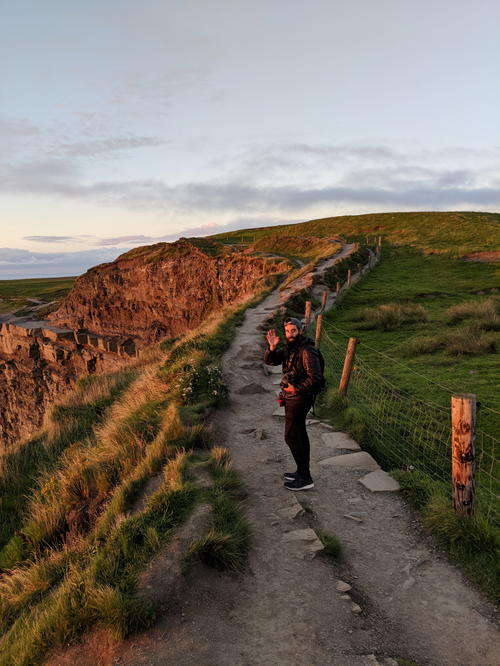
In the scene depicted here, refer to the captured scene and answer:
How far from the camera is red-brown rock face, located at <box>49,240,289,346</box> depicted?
1516 inches

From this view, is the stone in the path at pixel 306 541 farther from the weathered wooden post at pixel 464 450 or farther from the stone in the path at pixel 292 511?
the weathered wooden post at pixel 464 450

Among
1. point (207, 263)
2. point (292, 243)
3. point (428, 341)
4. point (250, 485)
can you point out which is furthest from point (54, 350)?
point (250, 485)

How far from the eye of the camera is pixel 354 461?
23.0ft

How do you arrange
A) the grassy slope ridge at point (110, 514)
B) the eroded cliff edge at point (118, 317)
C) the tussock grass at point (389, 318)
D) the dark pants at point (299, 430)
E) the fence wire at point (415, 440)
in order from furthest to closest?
the eroded cliff edge at point (118, 317) < the tussock grass at point (389, 318) < the fence wire at point (415, 440) < the dark pants at point (299, 430) < the grassy slope ridge at point (110, 514)

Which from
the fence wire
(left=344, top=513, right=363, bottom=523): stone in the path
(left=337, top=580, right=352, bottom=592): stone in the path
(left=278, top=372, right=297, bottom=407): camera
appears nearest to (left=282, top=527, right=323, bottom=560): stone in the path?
(left=337, top=580, right=352, bottom=592): stone in the path

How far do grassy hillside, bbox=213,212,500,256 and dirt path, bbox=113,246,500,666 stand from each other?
3774 centimetres

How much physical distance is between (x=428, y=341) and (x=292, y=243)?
40839mm

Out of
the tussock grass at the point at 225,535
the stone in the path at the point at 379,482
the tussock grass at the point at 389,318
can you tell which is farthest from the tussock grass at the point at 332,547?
the tussock grass at the point at 389,318

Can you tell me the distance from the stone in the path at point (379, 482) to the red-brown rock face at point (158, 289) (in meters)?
28.3

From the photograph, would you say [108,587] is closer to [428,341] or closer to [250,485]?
[250,485]

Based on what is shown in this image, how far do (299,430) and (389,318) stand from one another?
43.8 ft

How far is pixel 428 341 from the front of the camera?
14.3 meters

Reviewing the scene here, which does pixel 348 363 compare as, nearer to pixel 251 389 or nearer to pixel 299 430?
pixel 251 389

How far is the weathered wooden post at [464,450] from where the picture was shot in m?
4.96
